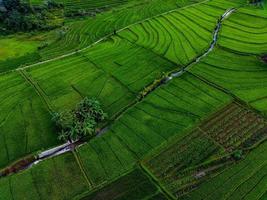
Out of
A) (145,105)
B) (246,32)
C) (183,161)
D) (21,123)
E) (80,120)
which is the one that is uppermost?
(246,32)

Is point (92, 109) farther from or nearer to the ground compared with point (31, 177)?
farther from the ground

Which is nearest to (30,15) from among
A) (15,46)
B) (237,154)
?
(15,46)

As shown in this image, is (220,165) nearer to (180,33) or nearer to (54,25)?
(180,33)

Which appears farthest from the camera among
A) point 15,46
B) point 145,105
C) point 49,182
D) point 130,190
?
point 15,46

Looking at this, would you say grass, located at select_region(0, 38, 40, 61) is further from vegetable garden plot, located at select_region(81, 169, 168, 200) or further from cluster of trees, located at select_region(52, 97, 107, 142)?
vegetable garden plot, located at select_region(81, 169, 168, 200)

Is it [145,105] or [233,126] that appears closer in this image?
[233,126]

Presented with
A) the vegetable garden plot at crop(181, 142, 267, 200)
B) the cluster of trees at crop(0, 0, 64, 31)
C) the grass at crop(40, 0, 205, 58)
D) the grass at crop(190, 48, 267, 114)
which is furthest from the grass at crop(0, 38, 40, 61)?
the vegetable garden plot at crop(181, 142, 267, 200)

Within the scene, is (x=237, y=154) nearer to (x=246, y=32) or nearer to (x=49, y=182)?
(x=49, y=182)

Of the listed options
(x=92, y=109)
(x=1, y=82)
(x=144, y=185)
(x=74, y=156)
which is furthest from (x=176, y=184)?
(x=1, y=82)
